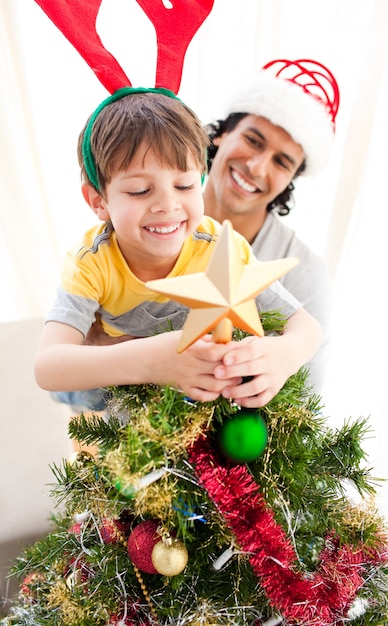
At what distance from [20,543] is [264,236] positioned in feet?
2.70

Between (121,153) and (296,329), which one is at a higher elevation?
(121,153)

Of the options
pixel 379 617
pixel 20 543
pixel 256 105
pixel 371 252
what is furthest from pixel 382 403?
pixel 20 543

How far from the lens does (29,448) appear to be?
3.44 ft

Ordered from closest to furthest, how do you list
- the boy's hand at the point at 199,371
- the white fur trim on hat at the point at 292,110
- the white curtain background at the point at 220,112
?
the boy's hand at the point at 199,371, the white fur trim on hat at the point at 292,110, the white curtain background at the point at 220,112

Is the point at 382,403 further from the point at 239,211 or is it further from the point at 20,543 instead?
the point at 20,543

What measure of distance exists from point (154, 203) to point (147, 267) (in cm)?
17

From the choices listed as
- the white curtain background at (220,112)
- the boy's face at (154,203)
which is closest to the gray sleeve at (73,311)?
the boy's face at (154,203)

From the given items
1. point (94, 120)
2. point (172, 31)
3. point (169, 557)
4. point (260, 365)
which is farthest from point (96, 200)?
point (169, 557)

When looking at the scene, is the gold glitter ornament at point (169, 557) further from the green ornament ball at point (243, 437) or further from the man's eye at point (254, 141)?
the man's eye at point (254, 141)

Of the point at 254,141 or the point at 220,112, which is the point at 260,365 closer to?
the point at 254,141

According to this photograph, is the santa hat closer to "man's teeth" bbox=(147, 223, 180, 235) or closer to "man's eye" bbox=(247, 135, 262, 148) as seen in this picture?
"man's eye" bbox=(247, 135, 262, 148)

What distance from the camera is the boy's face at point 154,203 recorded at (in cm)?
58

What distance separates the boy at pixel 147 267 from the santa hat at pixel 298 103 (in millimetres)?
446

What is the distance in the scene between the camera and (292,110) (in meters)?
1.04
